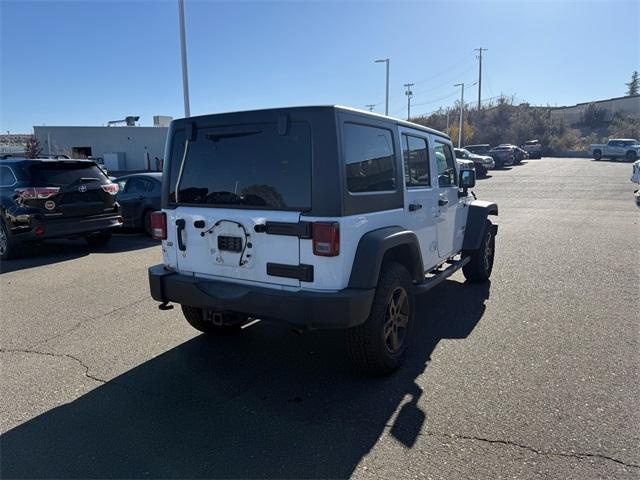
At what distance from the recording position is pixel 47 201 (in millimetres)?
8250

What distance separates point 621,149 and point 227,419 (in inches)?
1714

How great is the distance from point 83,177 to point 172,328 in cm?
529

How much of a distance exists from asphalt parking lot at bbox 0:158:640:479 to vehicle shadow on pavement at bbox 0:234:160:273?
7.27ft

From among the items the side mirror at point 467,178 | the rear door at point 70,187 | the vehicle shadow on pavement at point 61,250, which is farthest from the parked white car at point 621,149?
the rear door at point 70,187

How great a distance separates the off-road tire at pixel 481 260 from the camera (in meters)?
6.21

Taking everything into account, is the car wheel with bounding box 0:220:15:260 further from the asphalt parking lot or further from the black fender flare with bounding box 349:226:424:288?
the black fender flare with bounding box 349:226:424:288

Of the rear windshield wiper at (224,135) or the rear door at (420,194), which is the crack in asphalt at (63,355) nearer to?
the rear windshield wiper at (224,135)

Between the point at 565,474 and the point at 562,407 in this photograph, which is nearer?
the point at 565,474

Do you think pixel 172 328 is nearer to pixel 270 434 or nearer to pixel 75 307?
pixel 75 307

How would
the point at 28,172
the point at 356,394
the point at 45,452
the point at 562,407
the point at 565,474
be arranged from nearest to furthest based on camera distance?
the point at 565,474
the point at 45,452
the point at 562,407
the point at 356,394
the point at 28,172

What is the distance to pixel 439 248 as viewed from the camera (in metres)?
5.07

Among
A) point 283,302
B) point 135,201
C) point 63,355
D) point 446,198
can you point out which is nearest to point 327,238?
point 283,302

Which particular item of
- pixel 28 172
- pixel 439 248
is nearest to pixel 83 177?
pixel 28 172

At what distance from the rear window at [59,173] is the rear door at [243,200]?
562 centimetres
